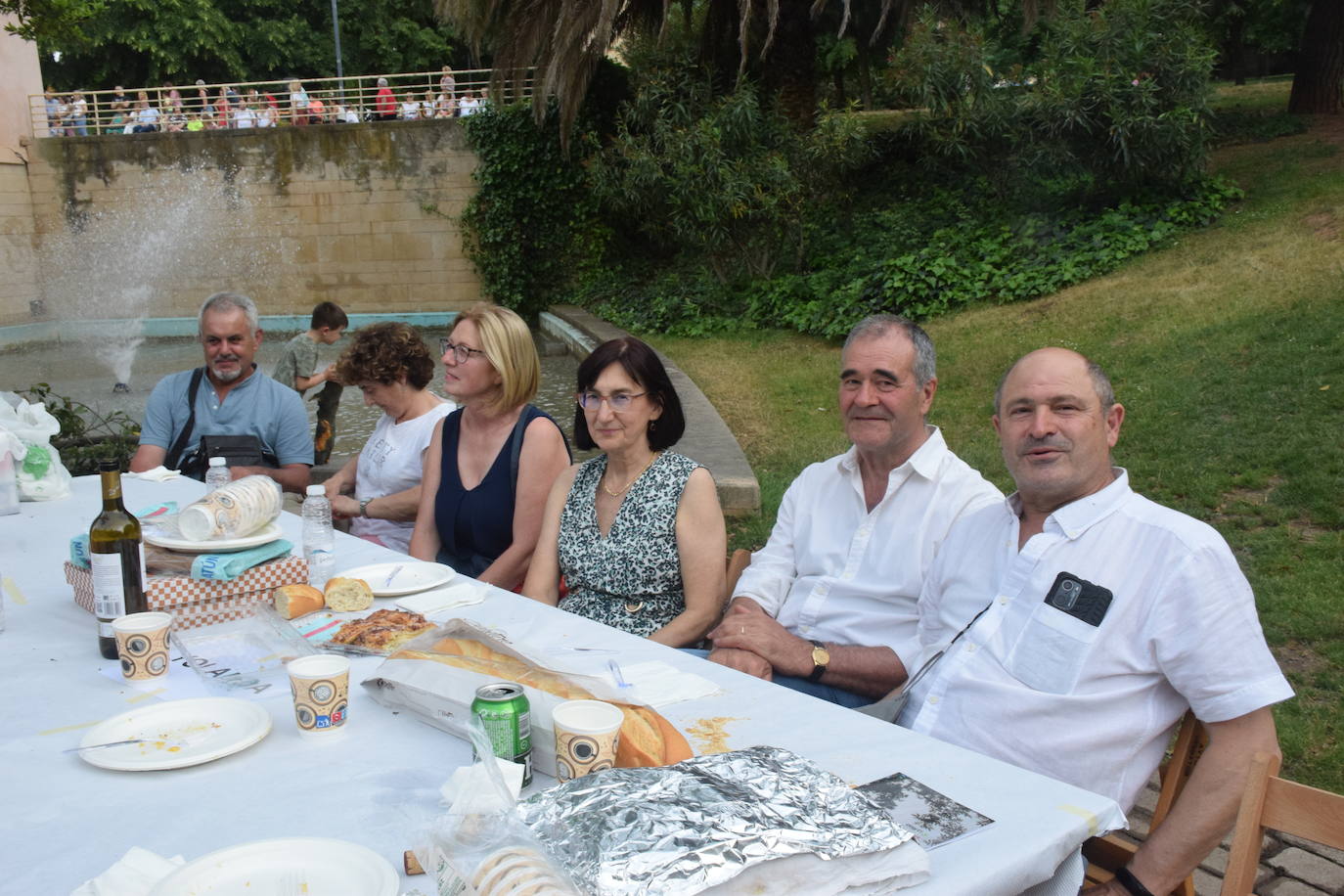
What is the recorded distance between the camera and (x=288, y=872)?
135cm

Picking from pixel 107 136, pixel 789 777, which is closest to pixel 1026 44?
Result: pixel 107 136

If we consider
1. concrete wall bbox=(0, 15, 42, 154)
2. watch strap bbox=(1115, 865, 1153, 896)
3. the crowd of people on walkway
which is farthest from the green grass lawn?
concrete wall bbox=(0, 15, 42, 154)

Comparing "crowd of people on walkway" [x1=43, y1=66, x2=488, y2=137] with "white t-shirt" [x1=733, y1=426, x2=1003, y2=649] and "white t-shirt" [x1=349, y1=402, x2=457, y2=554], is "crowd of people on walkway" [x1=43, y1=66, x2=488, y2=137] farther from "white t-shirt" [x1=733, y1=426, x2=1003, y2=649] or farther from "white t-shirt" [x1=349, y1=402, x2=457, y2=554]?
"white t-shirt" [x1=733, y1=426, x2=1003, y2=649]

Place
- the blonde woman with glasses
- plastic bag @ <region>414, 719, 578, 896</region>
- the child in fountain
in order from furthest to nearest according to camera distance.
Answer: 1. the child in fountain
2. the blonde woman with glasses
3. plastic bag @ <region>414, 719, 578, 896</region>

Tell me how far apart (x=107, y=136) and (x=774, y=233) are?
45.8ft

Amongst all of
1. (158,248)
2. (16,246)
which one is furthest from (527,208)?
(16,246)

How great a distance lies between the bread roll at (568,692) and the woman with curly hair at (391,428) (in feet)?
7.39

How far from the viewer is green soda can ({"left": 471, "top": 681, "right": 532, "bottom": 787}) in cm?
156

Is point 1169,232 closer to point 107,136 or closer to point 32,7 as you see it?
point 32,7

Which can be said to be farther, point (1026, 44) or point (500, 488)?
point (1026, 44)

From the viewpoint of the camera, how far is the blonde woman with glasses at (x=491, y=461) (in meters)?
3.62

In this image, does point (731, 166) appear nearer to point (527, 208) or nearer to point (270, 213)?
point (527, 208)

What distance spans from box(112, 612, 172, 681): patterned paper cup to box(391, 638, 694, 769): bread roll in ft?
1.66

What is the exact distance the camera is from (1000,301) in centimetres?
1073
